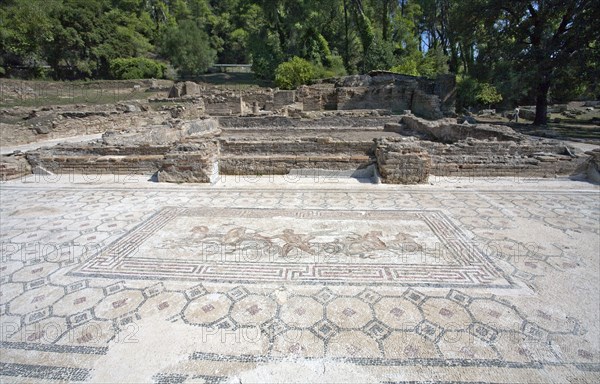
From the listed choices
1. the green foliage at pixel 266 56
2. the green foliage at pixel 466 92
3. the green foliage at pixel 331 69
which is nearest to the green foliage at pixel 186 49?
the green foliage at pixel 266 56

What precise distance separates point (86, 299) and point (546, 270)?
4.05 metres

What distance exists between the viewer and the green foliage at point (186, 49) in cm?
2973

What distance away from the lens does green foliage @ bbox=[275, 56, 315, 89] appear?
24.7 meters

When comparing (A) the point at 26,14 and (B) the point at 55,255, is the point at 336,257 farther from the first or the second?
(A) the point at 26,14

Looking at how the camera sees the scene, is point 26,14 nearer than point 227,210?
No

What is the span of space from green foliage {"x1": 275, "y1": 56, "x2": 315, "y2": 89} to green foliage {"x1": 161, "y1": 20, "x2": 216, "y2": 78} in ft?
35.1

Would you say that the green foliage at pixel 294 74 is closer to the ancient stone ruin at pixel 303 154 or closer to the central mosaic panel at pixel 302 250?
the ancient stone ruin at pixel 303 154

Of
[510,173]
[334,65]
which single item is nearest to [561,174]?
[510,173]

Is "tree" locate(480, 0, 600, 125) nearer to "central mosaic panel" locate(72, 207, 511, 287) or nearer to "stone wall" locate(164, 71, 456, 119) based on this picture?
"stone wall" locate(164, 71, 456, 119)

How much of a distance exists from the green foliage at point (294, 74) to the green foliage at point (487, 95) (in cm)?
1278

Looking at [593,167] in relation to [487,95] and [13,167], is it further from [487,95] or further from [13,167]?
[487,95]

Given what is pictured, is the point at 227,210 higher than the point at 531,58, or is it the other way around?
the point at 531,58

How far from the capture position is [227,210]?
14.0 ft

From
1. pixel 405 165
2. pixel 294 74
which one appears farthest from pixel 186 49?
pixel 405 165
